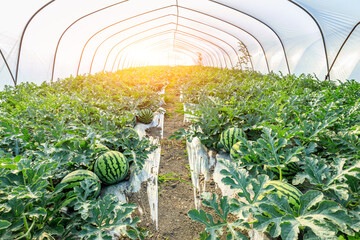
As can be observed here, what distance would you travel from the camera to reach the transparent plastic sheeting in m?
5.47

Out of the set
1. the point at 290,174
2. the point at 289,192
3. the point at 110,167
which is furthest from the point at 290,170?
the point at 110,167

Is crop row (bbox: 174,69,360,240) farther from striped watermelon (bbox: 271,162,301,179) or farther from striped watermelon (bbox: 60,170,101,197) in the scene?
striped watermelon (bbox: 60,170,101,197)

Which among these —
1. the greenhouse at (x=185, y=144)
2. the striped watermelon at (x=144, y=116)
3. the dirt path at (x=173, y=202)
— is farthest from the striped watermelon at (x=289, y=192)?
the striped watermelon at (x=144, y=116)

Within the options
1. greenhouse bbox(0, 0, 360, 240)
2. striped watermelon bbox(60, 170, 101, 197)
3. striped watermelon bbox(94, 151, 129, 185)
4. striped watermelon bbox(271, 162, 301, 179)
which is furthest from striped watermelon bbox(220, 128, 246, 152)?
striped watermelon bbox(60, 170, 101, 197)

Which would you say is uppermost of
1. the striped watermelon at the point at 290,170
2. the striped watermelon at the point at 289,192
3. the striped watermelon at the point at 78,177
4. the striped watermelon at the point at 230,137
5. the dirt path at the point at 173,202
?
the striped watermelon at the point at 230,137

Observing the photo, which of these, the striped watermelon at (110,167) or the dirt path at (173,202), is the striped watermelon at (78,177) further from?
the dirt path at (173,202)

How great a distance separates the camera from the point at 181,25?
12.8 m

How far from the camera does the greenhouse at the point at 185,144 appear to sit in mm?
1484

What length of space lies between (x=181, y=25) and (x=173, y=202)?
40.1 ft

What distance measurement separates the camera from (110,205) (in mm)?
1596

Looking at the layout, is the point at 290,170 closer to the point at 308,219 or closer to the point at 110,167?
the point at 308,219

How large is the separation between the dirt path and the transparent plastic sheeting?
478 cm

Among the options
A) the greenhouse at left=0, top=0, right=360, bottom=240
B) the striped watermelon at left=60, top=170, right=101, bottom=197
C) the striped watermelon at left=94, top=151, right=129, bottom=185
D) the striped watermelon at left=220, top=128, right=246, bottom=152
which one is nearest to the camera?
the greenhouse at left=0, top=0, right=360, bottom=240

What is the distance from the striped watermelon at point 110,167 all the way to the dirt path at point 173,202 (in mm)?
268
